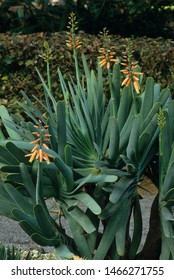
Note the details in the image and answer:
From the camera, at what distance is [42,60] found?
7922mm

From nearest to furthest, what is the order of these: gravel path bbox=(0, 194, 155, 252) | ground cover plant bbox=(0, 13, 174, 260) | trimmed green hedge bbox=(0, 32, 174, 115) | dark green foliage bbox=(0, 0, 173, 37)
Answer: ground cover plant bbox=(0, 13, 174, 260)
gravel path bbox=(0, 194, 155, 252)
trimmed green hedge bbox=(0, 32, 174, 115)
dark green foliage bbox=(0, 0, 173, 37)

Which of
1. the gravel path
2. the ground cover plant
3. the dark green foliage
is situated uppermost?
the ground cover plant

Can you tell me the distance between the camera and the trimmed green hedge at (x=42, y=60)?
791cm

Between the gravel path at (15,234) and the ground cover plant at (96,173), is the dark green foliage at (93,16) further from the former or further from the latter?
the ground cover plant at (96,173)

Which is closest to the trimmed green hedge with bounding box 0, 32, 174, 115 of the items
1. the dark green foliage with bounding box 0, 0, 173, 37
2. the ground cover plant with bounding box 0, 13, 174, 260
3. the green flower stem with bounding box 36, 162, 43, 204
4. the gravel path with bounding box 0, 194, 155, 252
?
the dark green foliage with bounding box 0, 0, 173, 37

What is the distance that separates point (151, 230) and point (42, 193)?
0.76m

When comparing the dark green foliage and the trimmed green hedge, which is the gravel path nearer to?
the trimmed green hedge

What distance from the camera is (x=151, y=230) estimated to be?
14.0 ft

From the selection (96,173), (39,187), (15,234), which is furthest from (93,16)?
(39,187)

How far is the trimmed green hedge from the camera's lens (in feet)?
25.9

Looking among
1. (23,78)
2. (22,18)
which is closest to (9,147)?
(23,78)

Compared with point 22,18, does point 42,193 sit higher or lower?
higher

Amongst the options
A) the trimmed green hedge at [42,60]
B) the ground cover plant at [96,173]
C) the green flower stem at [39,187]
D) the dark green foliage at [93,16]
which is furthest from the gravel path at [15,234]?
the dark green foliage at [93,16]
